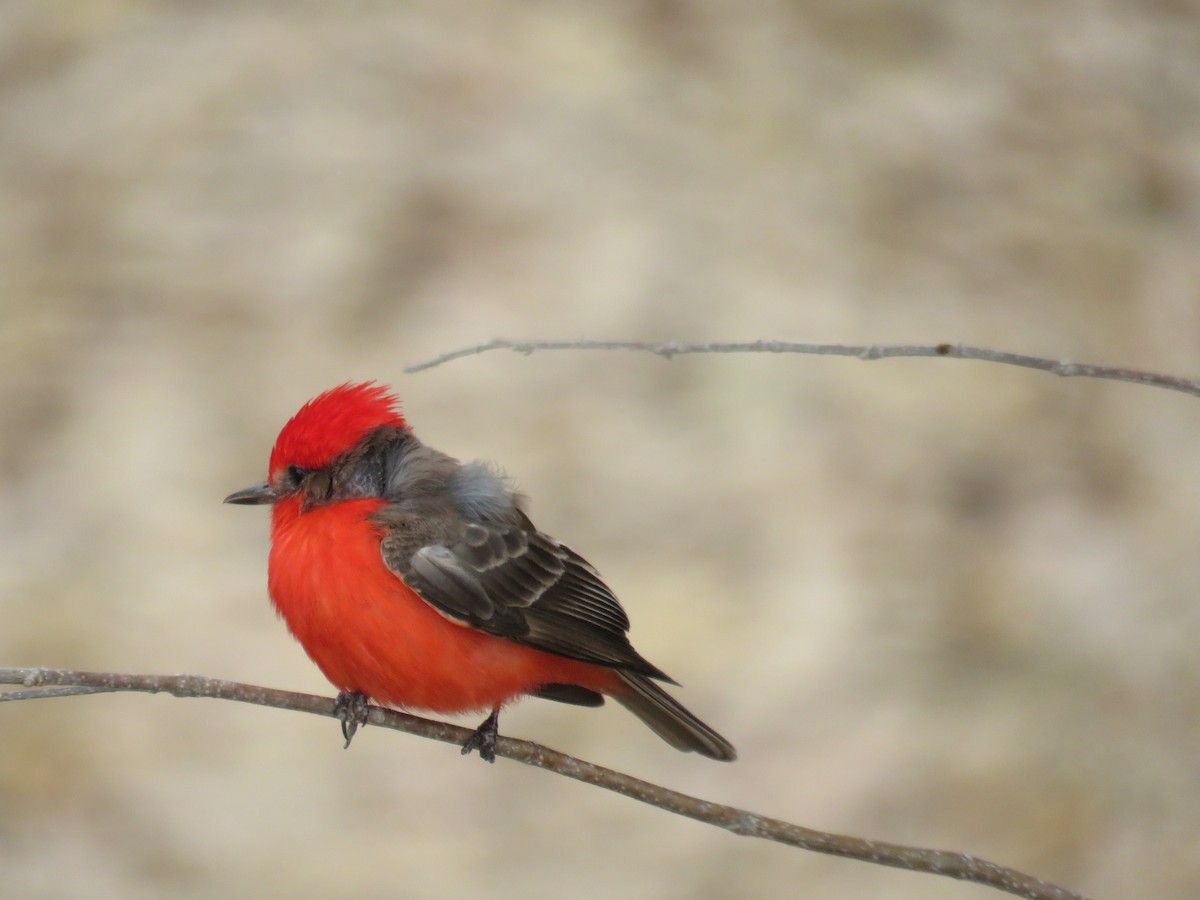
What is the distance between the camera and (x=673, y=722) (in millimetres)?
4062

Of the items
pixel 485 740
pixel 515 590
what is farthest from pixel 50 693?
pixel 515 590

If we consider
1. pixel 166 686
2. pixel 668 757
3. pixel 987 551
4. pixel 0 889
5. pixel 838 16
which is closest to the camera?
pixel 166 686

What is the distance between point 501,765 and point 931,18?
623 centimetres

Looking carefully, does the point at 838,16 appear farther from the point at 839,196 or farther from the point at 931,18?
the point at 839,196

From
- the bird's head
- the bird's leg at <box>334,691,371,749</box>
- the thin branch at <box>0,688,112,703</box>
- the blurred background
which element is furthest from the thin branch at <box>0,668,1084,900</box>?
the blurred background

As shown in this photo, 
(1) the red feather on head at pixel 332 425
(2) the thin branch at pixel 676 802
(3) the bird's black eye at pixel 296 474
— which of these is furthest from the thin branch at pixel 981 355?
(3) the bird's black eye at pixel 296 474

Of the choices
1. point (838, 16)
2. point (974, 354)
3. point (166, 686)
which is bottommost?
point (166, 686)

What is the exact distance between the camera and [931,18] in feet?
33.7

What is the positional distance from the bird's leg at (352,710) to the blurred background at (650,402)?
10.8 ft

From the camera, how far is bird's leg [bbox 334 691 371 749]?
3.64 metres

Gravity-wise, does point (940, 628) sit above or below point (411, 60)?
below

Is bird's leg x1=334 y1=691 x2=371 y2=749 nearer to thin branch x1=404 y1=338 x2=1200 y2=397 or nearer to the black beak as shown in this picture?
the black beak

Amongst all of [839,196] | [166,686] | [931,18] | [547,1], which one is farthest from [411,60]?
[166,686]

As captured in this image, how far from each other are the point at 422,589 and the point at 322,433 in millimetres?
542
